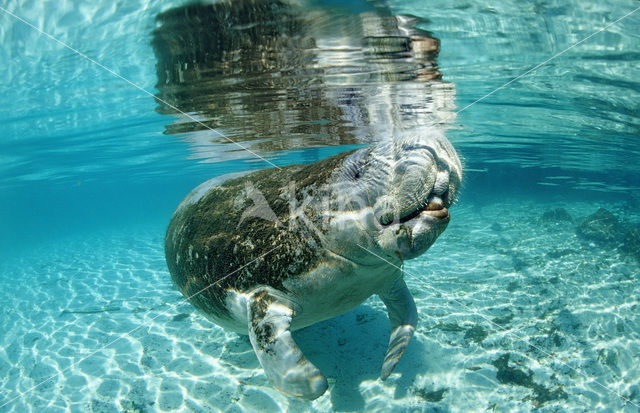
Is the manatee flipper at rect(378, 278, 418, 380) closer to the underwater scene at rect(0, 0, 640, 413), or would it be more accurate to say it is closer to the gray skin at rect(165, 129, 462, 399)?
the underwater scene at rect(0, 0, 640, 413)

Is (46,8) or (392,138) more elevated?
(46,8)

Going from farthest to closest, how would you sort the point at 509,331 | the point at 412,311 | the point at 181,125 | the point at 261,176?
the point at 181,125 < the point at 509,331 < the point at 412,311 < the point at 261,176

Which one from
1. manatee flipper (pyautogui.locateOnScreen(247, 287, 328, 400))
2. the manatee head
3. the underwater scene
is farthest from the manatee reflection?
manatee flipper (pyautogui.locateOnScreen(247, 287, 328, 400))

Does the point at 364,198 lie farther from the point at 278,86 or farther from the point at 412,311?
the point at 278,86

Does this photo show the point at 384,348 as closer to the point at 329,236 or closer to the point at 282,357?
the point at 282,357

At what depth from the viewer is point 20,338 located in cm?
779

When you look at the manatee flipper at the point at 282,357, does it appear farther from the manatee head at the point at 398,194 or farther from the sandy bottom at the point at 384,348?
the sandy bottom at the point at 384,348

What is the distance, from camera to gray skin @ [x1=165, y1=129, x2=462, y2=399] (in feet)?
8.13

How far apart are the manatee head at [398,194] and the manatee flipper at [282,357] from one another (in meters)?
0.98

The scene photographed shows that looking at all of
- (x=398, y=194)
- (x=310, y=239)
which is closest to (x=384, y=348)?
(x=310, y=239)

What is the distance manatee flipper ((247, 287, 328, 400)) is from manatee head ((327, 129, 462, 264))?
3.21ft

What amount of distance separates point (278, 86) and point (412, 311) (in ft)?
17.1

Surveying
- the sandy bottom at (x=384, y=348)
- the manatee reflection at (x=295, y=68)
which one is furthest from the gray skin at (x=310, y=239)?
the sandy bottom at (x=384, y=348)

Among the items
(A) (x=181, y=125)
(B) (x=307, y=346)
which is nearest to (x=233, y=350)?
(B) (x=307, y=346)
